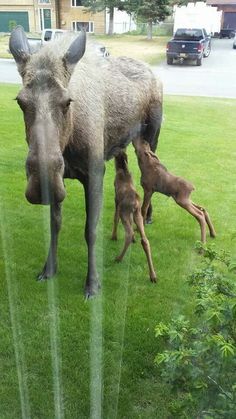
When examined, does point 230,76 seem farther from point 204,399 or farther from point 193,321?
point 204,399

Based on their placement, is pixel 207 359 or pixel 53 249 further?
pixel 53 249

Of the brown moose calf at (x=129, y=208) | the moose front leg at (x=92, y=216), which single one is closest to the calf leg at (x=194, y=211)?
the brown moose calf at (x=129, y=208)

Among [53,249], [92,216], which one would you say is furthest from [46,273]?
[92,216]

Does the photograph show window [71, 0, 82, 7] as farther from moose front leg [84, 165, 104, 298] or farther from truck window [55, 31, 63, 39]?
moose front leg [84, 165, 104, 298]

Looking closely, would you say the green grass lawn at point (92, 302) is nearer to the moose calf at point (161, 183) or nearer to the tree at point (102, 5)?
the moose calf at point (161, 183)

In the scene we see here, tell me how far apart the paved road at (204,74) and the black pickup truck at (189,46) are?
5 cm

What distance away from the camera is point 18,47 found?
2412 millimetres

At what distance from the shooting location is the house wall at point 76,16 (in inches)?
102

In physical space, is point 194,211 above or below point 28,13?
below

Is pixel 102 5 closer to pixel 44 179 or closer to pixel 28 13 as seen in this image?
pixel 28 13

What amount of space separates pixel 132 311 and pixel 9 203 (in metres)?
1.93

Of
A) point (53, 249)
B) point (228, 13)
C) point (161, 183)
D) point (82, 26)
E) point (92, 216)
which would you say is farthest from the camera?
point (161, 183)

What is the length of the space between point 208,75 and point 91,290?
179 centimetres

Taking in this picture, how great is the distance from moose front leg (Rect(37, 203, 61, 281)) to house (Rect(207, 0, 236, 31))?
160 centimetres
